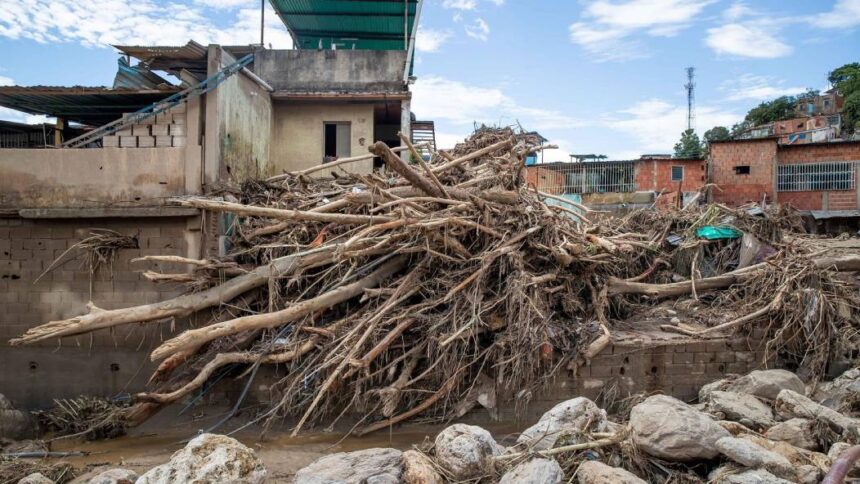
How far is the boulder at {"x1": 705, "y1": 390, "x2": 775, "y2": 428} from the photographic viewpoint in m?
6.56

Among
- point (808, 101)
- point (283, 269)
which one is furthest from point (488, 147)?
point (808, 101)

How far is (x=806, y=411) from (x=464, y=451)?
3.93 meters

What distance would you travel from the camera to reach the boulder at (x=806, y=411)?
613 centimetres

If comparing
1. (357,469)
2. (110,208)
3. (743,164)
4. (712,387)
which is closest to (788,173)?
(743,164)

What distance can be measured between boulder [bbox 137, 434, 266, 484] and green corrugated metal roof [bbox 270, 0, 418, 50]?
38.6 ft

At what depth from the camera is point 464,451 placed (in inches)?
220

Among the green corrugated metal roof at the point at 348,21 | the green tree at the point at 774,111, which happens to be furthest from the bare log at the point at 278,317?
the green tree at the point at 774,111

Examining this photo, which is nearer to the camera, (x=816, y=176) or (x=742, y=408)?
(x=742, y=408)

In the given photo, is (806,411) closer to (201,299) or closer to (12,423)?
(201,299)

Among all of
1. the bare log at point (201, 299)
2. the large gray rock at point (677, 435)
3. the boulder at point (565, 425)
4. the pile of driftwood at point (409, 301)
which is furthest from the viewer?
the pile of driftwood at point (409, 301)

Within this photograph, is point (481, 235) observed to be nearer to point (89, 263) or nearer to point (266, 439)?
point (266, 439)

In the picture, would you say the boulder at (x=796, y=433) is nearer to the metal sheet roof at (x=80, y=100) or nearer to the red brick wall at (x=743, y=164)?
the metal sheet roof at (x=80, y=100)

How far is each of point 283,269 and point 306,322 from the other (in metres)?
0.83

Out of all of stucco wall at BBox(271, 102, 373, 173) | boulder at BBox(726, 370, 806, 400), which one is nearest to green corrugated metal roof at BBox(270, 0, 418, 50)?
stucco wall at BBox(271, 102, 373, 173)
